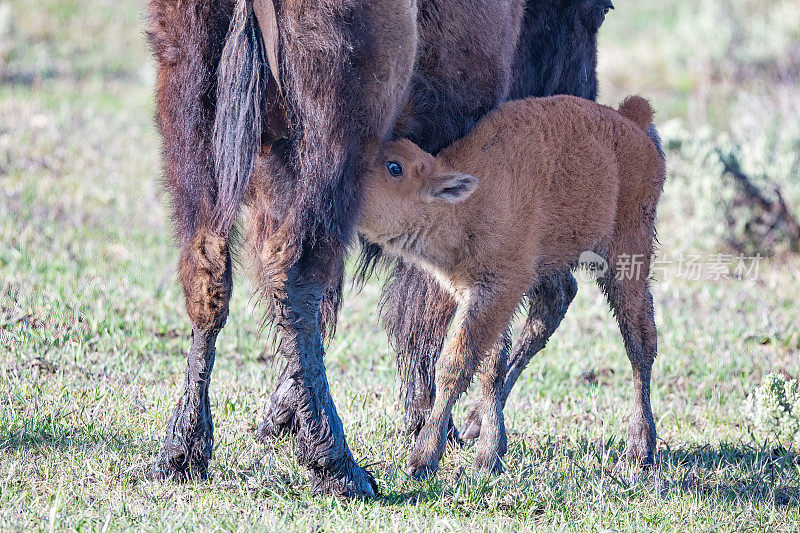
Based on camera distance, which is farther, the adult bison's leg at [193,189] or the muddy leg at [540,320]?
the muddy leg at [540,320]

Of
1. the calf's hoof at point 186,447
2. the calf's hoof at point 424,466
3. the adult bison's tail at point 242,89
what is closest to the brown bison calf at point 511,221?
the calf's hoof at point 424,466

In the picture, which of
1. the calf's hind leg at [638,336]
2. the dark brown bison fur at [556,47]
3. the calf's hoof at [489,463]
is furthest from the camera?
the dark brown bison fur at [556,47]

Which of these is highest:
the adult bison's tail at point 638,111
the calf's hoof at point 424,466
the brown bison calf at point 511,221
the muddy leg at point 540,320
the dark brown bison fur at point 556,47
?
the dark brown bison fur at point 556,47

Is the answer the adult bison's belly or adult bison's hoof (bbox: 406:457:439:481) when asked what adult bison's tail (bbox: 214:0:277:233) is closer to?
the adult bison's belly

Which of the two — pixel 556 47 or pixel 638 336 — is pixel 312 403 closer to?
pixel 638 336

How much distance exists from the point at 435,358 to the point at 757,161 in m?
4.76

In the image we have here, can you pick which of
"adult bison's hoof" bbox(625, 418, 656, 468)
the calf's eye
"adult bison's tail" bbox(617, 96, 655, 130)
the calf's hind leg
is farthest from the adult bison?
"adult bison's hoof" bbox(625, 418, 656, 468)

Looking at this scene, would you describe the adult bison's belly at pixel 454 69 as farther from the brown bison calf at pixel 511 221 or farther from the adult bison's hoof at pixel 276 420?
the adult bison's hoof at pixel 276 420

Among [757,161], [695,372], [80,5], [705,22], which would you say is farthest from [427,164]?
[80,5]

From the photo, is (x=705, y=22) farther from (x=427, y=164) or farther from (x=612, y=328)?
(x=427, y=164)

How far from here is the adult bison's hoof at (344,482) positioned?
11.5 ft

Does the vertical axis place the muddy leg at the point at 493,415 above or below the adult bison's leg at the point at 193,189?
below

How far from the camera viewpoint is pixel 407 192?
3619mm

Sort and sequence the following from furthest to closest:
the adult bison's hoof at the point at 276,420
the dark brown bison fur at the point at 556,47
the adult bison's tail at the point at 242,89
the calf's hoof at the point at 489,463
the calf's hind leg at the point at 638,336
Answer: the dark brown bison fur at the point at 556,47, the calf's hind leg at the point at 638,336, the adult bison's hoof at the point at 276,420, the calf's hoof at the point at 489,463, the adult bison's tail at the point at 242,89
